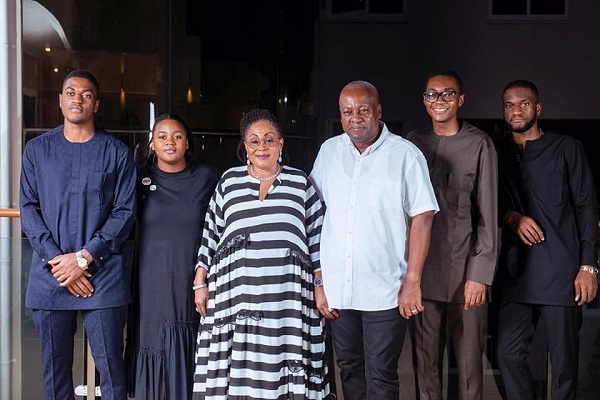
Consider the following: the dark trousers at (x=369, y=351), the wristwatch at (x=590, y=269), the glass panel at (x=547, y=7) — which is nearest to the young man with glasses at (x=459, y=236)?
the dark trousers at (x=369, y=351)

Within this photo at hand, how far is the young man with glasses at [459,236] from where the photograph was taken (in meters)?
3.17

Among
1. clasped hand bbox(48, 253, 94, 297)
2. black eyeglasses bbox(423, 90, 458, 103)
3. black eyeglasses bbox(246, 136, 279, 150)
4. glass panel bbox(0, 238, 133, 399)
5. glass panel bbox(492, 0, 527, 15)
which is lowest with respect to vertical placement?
glass panel bbox(0, 238, 133, 399)

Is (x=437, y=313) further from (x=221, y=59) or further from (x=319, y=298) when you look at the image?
(x=221, y=59)

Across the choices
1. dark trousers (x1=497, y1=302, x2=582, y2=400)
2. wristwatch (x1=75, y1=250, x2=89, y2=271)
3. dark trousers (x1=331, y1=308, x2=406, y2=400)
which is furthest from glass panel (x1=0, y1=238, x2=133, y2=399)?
dark trousers (x1=497, y1=302, x2=582, y2=400)

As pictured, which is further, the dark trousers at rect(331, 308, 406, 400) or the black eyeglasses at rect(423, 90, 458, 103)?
the black eyeglasses at rect(423, 90, 458, 103)

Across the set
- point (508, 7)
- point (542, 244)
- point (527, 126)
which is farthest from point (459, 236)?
point (508, 7)

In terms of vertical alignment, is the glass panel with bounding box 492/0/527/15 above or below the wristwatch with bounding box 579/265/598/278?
above

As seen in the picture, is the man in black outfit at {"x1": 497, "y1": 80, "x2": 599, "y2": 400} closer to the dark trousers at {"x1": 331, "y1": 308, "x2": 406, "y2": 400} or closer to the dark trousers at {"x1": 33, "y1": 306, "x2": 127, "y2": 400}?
the dark trousers at {"x1": 331, "y1": 308, "x2": 406, "y2": 400}

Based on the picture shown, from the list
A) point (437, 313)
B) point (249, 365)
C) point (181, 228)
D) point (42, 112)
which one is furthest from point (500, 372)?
point (42, 112)

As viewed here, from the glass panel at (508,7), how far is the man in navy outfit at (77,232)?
1069cm

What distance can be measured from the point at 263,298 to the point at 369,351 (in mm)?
464

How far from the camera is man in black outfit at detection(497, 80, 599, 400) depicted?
3299mm

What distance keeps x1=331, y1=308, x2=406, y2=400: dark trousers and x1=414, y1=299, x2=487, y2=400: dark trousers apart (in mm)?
257

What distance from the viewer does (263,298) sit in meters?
3.01
